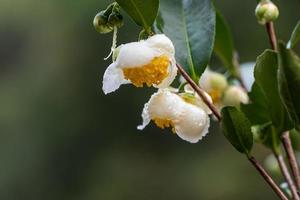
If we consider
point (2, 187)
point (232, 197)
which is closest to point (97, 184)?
point (2, 187)

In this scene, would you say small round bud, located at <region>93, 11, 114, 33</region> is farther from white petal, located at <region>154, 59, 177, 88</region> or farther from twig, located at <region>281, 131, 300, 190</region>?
twig, located at <region>281, 131, 300, 190</region>

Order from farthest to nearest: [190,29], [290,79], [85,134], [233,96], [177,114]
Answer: [85,134] → [233,96] → [190,29] → [177,114] → [290,79]

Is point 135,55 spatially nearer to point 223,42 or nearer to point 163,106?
point 163,106

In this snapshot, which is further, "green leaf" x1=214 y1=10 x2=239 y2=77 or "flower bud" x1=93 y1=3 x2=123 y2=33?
"green leaf" x1=214 y1=10 x2=239 y2=77

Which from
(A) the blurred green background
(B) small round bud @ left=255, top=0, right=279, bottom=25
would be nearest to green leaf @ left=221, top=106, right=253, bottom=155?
(B) small round bud @ left=255, top=0, right=279, bottom=25

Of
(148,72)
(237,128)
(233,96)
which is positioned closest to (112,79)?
Answer: (148,72)
